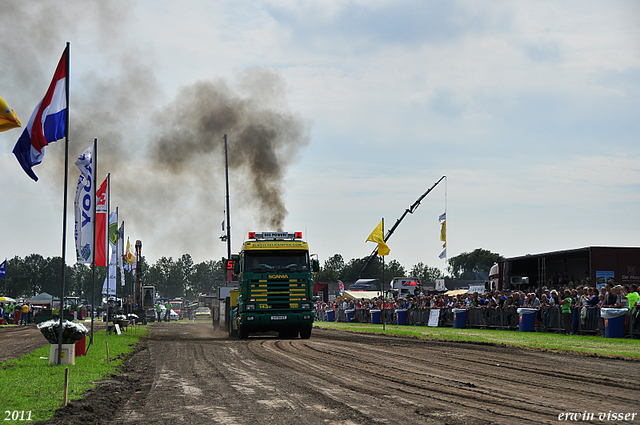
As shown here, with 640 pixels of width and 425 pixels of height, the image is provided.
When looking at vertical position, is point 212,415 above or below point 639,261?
below

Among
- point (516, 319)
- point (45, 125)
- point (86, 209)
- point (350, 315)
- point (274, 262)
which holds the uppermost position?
point (45, 125)

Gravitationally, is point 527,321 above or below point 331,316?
above

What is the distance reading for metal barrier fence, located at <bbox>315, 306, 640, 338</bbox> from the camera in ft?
74.0

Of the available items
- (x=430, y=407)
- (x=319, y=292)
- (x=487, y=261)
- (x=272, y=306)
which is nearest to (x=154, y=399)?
(x=430, y=407)

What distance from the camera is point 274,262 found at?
23.9 meters

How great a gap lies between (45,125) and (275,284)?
12.1 meters

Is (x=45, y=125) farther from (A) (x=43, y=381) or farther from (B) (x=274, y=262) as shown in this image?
(B) (x=274, y=262)

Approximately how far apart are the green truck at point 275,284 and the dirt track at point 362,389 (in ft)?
22.3

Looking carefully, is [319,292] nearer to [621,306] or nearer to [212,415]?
[621,306]

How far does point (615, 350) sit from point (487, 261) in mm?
170844

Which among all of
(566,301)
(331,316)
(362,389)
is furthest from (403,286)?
(362,389)

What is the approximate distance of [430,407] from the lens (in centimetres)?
879

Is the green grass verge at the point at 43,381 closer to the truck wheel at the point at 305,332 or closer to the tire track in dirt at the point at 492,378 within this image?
the tire track in dirt at the point at 492,378

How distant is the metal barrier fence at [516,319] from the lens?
22.6 meters
